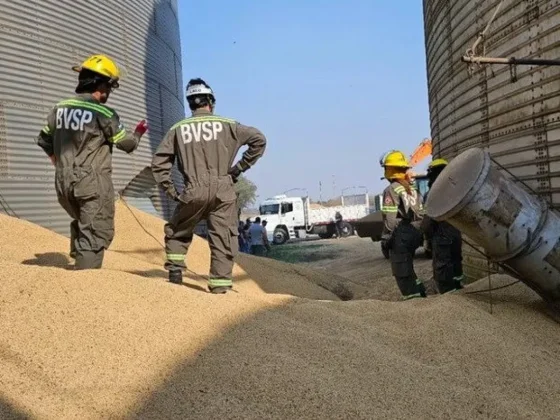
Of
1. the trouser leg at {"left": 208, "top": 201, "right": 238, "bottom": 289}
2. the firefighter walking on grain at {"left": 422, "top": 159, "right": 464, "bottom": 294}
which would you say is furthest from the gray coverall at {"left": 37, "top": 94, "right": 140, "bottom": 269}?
the firefighter walking on grain at {"left": 422, "top": 159, "right": 464, "bottom": 294}

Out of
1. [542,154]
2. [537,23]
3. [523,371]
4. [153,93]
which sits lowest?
[523,371]

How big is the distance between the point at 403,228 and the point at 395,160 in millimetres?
666

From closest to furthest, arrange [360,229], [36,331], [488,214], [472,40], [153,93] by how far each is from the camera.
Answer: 1. [36,331]
2. [488,214]
3. [472,40]
4. [153,93]
5. [360,229]

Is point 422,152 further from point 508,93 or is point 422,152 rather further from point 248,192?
point 248,192

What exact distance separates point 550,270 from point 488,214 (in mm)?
605

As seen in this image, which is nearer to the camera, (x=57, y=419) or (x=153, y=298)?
(x=57, y=419)

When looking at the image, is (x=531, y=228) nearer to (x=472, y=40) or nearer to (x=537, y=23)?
(x=537, y=23)

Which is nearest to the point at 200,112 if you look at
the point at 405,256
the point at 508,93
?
the point at 405,256

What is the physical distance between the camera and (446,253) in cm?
605

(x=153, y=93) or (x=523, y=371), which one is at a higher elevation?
(x=153, y=93)

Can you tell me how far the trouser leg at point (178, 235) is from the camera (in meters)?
4.68

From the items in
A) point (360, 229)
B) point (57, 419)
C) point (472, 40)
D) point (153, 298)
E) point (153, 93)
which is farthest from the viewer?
point (360, 229)

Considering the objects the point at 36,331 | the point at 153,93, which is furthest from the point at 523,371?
the point at 153,93

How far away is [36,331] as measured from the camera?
10.3 feet
